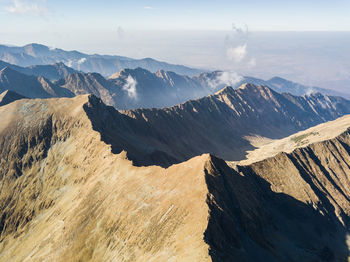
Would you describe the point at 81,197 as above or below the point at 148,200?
below

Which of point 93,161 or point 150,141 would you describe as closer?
point 93,161

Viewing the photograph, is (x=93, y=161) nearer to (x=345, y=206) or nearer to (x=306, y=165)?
Result: (x=306, y=165)

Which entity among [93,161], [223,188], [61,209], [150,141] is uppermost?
Result: [223,188]

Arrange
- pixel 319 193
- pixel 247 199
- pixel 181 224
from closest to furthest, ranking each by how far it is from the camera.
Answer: pixel 181 224, pixel 247 199, pixel 319 193

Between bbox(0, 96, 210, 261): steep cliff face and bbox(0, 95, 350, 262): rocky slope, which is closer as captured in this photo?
bbox(0, 95, 350, 262): rocky slope

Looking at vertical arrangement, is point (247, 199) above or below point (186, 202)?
below

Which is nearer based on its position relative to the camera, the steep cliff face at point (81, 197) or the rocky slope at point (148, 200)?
the rocky slope at point (148, 200)

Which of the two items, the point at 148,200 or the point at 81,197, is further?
the point at 81,197

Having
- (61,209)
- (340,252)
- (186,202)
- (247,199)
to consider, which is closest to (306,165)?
(340,252)
